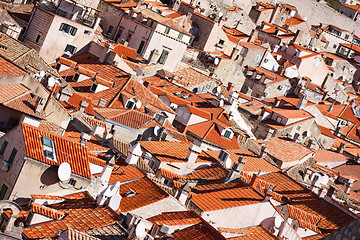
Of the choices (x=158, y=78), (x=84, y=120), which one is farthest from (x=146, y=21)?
(x=84, y=120)

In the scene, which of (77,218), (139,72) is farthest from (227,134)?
(77,218)

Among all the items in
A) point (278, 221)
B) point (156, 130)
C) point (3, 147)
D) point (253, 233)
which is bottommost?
point (253, 233)

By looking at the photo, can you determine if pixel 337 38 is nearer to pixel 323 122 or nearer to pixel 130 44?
pixel 323 122

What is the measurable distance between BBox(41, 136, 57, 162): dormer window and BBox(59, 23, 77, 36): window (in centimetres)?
2796

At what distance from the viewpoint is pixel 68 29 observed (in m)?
57.2

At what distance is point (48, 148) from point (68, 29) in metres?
29.1

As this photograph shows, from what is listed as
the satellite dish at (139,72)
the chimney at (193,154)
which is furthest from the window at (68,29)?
the chimney at (193,154)

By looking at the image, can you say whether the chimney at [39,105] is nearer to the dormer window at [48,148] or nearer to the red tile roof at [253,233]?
the dormer window at [48,148]

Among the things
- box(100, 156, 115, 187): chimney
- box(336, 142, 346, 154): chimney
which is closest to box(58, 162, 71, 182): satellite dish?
box(100, 156, 115, 187): chimney

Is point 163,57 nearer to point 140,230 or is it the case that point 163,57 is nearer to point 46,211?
point 140,230

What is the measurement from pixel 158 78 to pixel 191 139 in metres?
11.3

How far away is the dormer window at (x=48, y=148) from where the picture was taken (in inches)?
1141

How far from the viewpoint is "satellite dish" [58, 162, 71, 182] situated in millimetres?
28523

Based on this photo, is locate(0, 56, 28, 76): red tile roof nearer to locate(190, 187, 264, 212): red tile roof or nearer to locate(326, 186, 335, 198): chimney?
locate(190, 187, 264, 212): red tile roof
